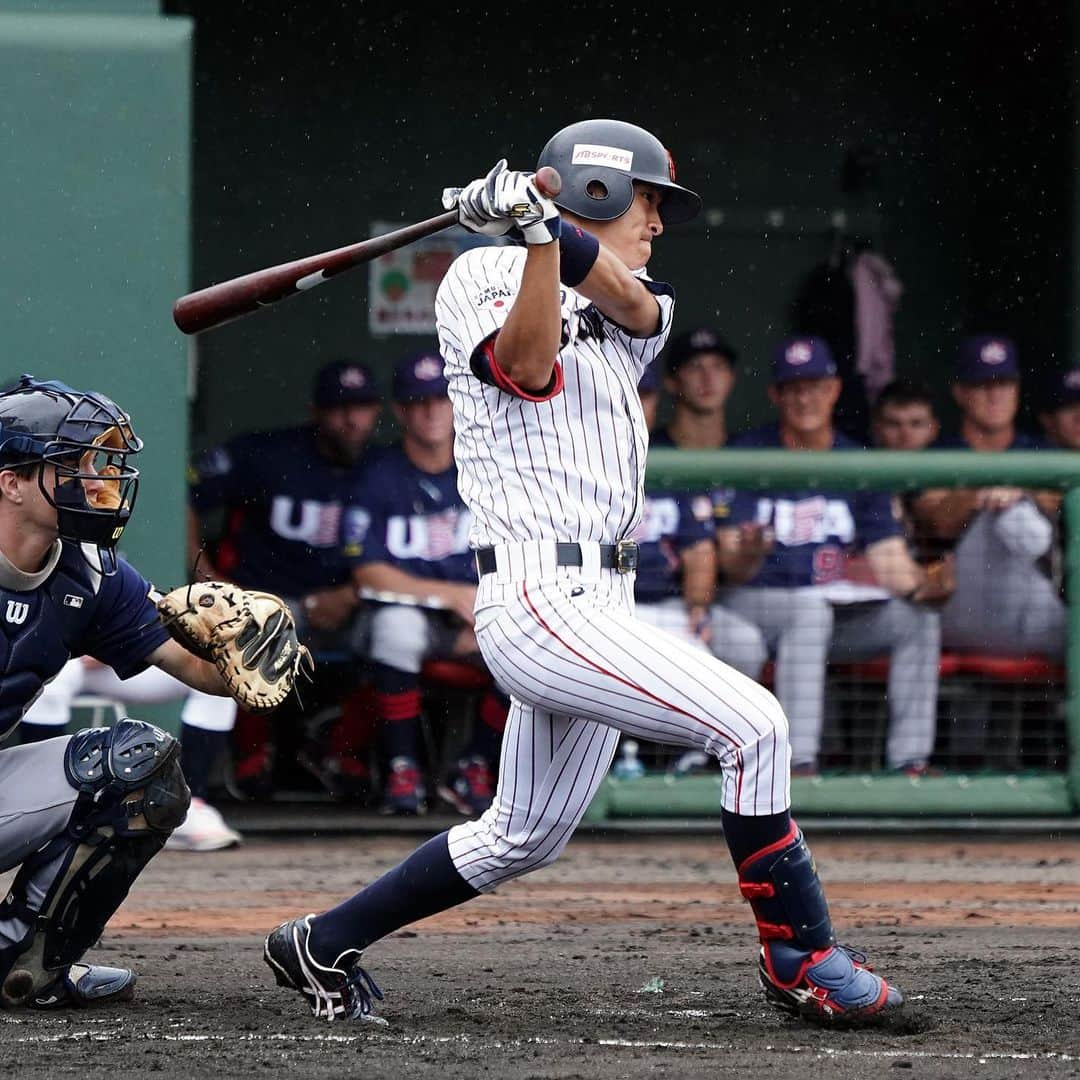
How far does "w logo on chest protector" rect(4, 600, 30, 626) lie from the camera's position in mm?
3359

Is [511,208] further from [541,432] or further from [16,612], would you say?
[16,612]

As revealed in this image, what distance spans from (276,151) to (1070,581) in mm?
3594

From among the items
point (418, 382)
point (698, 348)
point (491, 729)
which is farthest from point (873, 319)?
point (491, 729)

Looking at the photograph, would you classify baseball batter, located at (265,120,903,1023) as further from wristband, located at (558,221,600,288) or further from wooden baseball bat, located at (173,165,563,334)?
wooden baseball bat, located at (173,165,563,334)

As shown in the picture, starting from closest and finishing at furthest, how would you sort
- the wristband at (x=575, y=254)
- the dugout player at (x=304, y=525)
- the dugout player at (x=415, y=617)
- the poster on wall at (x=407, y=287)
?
the wristband at (x=575, y=254), the dugout player at (x=415, y=617), the dugout player at (x=304, y=525), the poster on wall at (x=407, y=287)

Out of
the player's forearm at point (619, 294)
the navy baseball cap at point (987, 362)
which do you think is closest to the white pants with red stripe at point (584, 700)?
the player's forearm at point (619, 294)

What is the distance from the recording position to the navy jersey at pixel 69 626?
3371mm

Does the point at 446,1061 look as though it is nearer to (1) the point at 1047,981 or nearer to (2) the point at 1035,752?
(1) the point at 1047,981

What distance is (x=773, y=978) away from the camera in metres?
3.16

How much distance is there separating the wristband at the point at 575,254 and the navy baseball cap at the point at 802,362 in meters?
3.24

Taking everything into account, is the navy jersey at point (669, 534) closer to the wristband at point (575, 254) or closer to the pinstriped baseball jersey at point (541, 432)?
the pinstriped baseball jersey at point (541, 432)

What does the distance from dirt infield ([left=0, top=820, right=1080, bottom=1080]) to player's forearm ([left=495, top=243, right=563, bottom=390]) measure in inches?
39.8

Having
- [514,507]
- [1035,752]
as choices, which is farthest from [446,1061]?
[1035,752]

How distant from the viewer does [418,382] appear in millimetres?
6168
